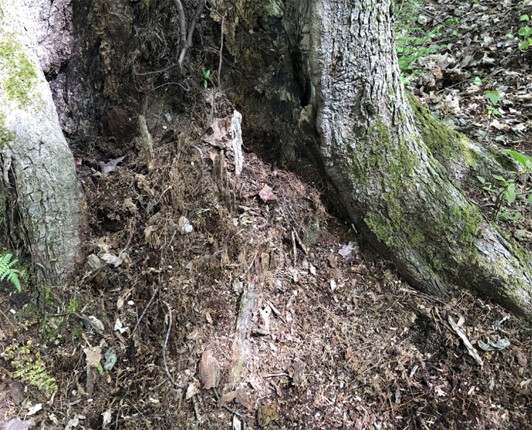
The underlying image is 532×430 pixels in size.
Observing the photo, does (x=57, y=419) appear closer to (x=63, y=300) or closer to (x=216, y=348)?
(x=63, y=300)

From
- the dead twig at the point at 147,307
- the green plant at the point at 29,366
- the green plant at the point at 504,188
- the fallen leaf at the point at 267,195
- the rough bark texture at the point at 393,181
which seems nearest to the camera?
the green plant at the point at 29,366

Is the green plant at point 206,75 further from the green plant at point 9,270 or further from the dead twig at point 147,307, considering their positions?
the green plant at point 9,270

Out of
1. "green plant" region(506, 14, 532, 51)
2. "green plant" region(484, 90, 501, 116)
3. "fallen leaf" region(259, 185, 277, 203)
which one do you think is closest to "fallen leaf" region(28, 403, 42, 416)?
"fallen leaf" region(259, 185, 277, 203)

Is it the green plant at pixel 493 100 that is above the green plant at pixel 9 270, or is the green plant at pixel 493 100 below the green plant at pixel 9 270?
above

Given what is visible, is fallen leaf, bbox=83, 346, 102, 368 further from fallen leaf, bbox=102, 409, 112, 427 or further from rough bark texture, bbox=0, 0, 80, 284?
rough bark texture, bbox=0, 0, 80, 284

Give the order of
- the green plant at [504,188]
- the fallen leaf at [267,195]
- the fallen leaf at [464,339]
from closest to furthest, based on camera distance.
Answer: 1. the fallen leaf at [464,339]
2. the fallen leaf at [267,195]
3. the green plant at [504,188]

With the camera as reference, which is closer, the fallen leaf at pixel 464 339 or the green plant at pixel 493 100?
the fallen leaf at pixel 464 339

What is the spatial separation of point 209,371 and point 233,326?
28 centimetres

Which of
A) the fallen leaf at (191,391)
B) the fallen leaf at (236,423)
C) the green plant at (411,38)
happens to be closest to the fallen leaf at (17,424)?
the fallen leaf at (191,391)

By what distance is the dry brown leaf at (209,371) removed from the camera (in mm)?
2311

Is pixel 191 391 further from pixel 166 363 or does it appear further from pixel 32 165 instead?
pixel 32 165

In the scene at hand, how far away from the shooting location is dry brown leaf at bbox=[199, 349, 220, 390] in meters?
2.31

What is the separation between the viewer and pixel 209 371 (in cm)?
233

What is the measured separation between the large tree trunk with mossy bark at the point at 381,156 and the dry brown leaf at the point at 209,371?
128cm
